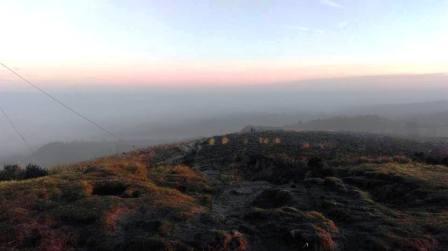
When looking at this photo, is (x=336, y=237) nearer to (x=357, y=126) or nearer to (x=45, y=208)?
(x=45, y=208)

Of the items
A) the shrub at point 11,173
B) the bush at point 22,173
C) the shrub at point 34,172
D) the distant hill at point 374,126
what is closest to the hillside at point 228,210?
the shrub at point 34,172

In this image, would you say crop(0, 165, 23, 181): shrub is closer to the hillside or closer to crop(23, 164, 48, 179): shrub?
crop(23, 164, 48, 179): shrub

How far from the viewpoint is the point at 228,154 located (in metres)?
32.3

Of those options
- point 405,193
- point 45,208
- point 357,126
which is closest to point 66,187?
point 45,208

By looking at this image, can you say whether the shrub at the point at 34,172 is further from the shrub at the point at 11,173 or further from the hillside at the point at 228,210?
the hillside at the point at 228,210

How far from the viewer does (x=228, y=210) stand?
1580 centimetres

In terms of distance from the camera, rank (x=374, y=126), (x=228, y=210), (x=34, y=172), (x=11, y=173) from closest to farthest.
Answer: (x=228, y=210)
(x=34, y=172)
(x=11, y=173)
(x=374, y=126)

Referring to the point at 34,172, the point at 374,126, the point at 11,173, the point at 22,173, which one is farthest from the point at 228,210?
the point at 374,126

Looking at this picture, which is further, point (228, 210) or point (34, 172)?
point (34, 172)

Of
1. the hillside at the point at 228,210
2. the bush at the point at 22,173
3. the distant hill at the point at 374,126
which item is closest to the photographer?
the hillside at the point at 228,210

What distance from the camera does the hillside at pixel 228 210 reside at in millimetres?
11766

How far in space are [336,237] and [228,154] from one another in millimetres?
20196

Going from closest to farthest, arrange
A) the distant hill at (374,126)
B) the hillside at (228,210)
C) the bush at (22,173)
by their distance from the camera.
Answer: the hillside at (228,210), the bush at (22,173), the distant hill at (374,126)

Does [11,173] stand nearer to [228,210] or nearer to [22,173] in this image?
[22,173]
